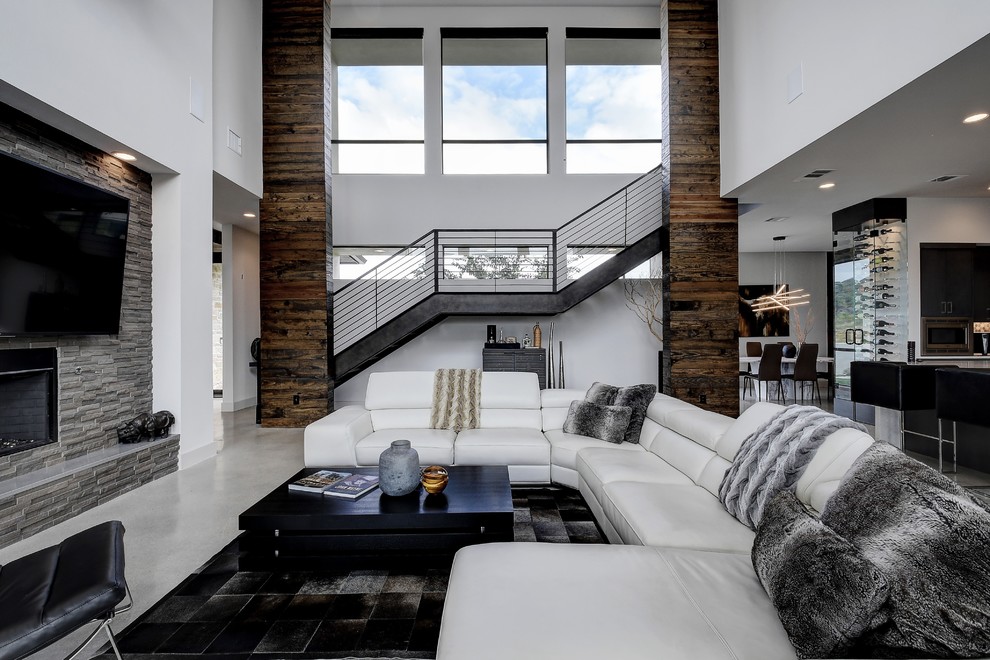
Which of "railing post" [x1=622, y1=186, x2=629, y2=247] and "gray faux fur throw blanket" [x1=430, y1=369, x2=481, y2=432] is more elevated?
"railing post" [x1=622, y1=186, x2=629, y2=247]

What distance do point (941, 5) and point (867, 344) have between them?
4.54 metres

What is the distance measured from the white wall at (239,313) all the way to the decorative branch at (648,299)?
225 inches

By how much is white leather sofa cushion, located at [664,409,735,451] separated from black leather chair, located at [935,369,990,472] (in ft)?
6.86

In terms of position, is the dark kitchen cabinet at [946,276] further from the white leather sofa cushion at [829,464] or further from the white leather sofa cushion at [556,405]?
the white leather sofa cushion at [829,464]

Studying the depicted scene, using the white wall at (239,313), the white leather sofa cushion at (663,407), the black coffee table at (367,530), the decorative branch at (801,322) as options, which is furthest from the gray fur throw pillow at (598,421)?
the decorative branch at (801,322)

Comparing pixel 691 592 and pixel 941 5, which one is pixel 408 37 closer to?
pixel 941 5

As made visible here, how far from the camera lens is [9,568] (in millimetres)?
1644

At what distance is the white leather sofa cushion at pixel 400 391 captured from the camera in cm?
406

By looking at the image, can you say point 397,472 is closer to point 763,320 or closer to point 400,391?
point 400,391

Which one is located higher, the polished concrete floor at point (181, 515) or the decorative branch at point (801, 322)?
the decorative branch at point (801, 322)

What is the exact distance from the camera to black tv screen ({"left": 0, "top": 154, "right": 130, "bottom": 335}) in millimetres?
2902

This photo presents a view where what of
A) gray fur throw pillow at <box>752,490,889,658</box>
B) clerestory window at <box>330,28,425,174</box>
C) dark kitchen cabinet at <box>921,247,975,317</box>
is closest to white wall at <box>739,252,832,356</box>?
dark kitchen cabinet at <box>921,247,975,317</box>

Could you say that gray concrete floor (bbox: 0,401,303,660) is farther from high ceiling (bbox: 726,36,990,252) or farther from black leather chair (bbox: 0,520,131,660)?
high ceiling (bbox: 726,36,990,252)

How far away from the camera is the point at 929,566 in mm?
1061
